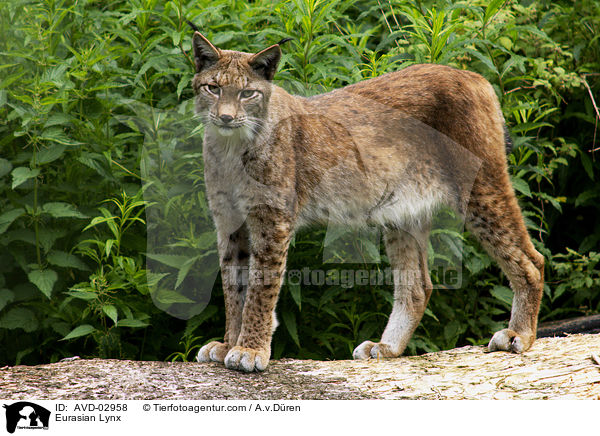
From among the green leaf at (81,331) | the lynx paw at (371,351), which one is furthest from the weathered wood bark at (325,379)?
the lynx paw at (371,351)

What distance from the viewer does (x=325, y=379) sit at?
3711mm

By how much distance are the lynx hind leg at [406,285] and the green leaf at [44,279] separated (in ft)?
6.79

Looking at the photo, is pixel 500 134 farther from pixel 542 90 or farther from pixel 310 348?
pixel 310 348

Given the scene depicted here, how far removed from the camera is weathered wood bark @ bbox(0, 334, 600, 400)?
342 centimetres

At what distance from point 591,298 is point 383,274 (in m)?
2.07

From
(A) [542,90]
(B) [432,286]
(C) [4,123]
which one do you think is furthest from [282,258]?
(A) [542,90]

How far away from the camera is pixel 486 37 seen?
4828mm

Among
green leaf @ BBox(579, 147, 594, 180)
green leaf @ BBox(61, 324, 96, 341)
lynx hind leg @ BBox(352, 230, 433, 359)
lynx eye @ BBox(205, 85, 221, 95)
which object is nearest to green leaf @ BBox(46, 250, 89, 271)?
Answer: green leaf @ BBox(61, 324, 96, 341)

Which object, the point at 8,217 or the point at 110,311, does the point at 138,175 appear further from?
the point at 110,311

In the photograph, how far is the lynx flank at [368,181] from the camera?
3.90m

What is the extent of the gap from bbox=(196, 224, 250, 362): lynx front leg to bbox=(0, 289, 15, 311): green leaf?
50.0 inches
